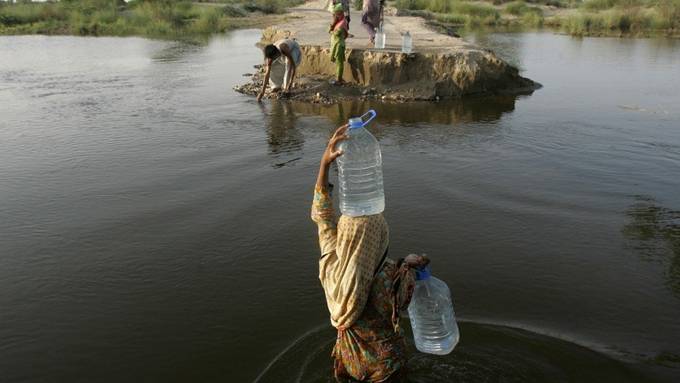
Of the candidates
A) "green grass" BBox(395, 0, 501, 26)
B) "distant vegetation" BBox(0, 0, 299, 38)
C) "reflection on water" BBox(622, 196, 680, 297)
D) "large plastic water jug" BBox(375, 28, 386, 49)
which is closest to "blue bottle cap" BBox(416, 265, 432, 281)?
"reflection on water" BBox(622, 196, 680, 297)

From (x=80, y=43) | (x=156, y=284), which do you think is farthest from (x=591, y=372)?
(x=80, y=43)

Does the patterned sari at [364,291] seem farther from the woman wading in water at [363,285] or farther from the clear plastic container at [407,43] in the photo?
the clear plastic container at [407,43]

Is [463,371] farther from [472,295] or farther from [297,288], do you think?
[297,288]

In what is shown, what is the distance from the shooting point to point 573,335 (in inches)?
165

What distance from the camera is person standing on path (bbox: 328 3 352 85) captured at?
1203cm

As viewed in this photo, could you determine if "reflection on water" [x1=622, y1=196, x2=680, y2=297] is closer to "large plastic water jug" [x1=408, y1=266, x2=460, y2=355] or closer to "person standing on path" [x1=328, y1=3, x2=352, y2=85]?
"large plastic water jug" [x1=408, y1=266, x2=460, y2=355]

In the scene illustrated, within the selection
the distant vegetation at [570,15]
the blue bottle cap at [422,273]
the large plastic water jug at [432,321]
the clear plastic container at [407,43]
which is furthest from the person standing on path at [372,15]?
the distant vegetation at [570,15]

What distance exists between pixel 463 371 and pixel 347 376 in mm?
900

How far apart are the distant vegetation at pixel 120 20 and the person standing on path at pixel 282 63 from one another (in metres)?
18.9

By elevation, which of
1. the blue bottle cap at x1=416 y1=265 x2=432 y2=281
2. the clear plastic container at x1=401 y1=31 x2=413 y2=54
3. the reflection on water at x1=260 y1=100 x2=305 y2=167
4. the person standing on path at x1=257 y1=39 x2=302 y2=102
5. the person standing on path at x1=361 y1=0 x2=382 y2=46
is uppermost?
the person standing on path at x1=361 y1=0 x2=382 y2=46

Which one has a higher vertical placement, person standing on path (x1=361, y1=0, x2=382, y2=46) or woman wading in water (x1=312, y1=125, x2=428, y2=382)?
person standing on path (x1=361, y1=0, x2=382, y2=46)

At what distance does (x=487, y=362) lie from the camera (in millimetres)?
3729

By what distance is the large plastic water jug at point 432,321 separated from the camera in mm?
3240

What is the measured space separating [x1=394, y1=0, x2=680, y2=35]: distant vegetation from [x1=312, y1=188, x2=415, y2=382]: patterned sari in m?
31.1
